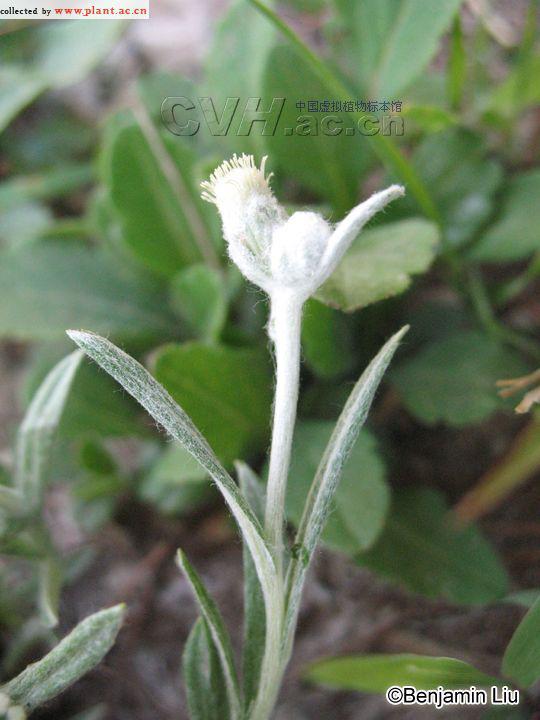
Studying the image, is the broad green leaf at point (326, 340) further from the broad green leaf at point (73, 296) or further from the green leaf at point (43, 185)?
the green leaf at point (43, 185)

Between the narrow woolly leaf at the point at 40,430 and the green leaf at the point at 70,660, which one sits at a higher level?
the narrow woolly leaf at the point at 40,430

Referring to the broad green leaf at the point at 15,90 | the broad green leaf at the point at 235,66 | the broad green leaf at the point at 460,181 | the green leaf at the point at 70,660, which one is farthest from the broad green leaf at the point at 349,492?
the broad green leaf at the point at 15,90

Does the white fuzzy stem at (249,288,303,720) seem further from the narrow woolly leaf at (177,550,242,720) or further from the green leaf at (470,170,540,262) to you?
the green leaf at (470,170,540,262)

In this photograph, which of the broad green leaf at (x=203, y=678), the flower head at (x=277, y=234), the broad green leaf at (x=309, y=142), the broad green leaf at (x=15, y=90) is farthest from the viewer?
the broad green leaf at (x=15, y=90)

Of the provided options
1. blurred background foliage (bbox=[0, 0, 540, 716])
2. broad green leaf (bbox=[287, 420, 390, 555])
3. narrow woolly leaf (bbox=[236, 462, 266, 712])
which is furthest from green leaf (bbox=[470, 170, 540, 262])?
narrow woolly leaf (bbox=[236, 462, 266, 712])

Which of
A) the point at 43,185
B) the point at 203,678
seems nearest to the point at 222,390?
the point at 203,678

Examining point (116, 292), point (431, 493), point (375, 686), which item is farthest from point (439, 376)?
point (116, 292)

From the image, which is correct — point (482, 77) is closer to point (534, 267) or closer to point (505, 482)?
point (534, 267)
